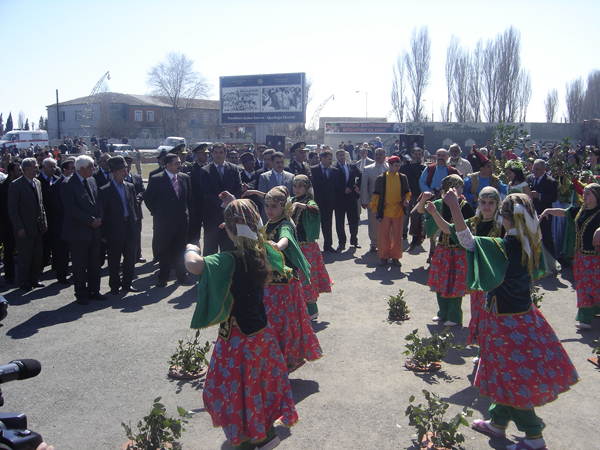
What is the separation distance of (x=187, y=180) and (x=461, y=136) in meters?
29.5

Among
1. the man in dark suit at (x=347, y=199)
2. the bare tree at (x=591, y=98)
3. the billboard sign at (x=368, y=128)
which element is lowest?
the man in dark suit at (x=347, y=199)

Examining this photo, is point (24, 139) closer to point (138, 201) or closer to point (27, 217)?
point (138, 201)

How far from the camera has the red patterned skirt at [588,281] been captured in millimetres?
6016

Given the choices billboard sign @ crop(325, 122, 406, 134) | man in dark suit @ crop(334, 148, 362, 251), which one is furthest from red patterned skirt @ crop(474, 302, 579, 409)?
billboard sign @ crop(325, 122, 406, 134)

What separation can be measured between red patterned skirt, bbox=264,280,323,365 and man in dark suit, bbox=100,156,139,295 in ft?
12.5

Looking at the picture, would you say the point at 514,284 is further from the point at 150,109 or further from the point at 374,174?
the point at 150,109

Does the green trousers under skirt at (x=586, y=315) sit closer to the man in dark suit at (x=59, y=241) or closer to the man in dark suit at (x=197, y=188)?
the man in dark suit at (x=197, y=188)

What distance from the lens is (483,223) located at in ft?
15.8

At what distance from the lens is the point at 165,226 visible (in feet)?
26.1

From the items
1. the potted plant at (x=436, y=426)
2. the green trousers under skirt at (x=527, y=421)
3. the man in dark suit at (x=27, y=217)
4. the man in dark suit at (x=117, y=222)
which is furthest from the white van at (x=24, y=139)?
the green trousers under skirt at (x=527, y=421)

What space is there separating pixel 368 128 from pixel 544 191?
31823 millimetres

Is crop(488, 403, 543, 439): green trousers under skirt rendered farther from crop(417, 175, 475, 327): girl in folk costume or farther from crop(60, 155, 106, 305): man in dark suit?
crop(60, 155, 106, 305): man in dark suit

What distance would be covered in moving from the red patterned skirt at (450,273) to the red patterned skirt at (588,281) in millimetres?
1427

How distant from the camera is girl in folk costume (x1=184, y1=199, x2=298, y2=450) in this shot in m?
3.21
